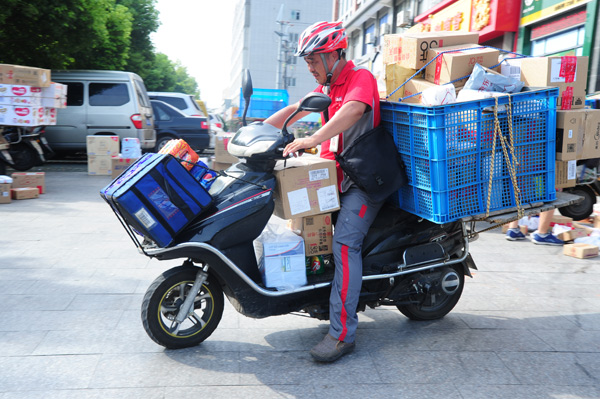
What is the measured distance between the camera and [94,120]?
14078mm

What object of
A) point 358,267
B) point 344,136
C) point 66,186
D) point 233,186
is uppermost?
point 344,136

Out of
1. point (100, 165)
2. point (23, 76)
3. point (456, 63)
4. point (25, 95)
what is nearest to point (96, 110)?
point (100, 165)

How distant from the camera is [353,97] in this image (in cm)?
338

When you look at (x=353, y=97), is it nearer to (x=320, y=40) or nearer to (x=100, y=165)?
(x=320, y=40)

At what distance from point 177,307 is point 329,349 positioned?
974mm

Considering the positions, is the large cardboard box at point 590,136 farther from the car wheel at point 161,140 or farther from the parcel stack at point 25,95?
the car wheel at point 161,140

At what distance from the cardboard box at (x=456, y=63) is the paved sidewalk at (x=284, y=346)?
1798 millimetres

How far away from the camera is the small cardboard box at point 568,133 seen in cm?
370

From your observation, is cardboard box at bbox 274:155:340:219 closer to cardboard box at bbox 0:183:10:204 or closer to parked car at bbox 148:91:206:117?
cardboard box at bbox 0:183:10:204

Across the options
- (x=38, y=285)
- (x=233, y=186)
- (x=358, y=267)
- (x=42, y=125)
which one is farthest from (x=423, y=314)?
(x=42, y=125)

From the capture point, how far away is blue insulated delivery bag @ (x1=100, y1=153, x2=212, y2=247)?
10.1 ft

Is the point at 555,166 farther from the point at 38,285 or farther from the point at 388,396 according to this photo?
the point at 38,285

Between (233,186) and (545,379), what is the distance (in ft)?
7.19

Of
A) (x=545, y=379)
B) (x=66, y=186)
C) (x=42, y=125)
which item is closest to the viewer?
(x=545, y=379)
